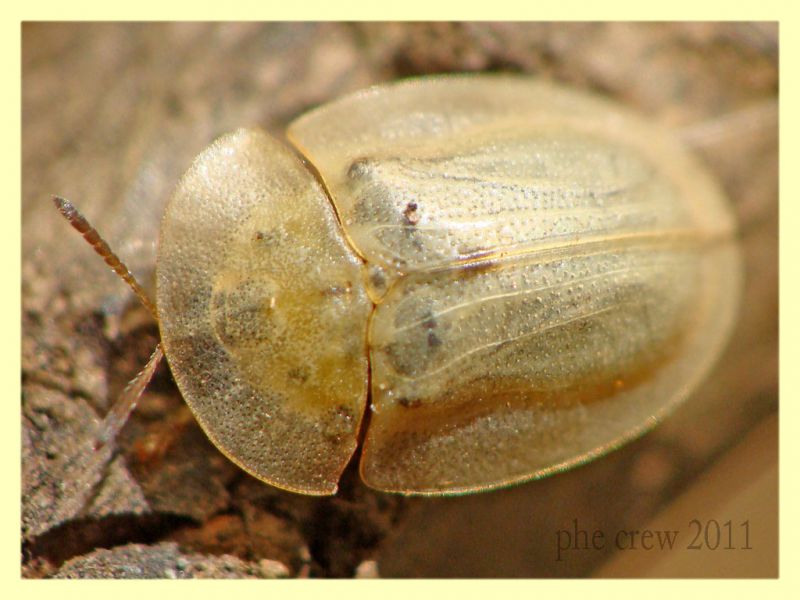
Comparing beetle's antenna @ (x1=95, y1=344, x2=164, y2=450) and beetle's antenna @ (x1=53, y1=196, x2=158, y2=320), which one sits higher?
beetle's antenna @ (x1=53, y1=196, x2=158, y2=320)

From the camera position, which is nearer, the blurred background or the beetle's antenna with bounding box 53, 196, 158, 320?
the beetle's antenna with bounding box 53, 196, 158, 320

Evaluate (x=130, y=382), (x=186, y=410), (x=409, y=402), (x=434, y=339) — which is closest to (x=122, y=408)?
(x=130, y=382)

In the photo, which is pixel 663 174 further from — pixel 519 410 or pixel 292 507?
pixel 292 507

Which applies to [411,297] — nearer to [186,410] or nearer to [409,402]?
[409,402]

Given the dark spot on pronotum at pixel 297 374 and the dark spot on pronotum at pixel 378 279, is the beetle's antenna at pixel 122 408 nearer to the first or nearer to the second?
the dark spot on pronotum at pixel 297 374

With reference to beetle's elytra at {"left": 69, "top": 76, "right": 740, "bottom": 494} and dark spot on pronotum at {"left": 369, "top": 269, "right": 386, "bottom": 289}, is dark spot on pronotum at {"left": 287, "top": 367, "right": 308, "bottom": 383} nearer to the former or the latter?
beetle's elytra at {"left": 69, "top": 76, "right": 740, "bottom": 494}

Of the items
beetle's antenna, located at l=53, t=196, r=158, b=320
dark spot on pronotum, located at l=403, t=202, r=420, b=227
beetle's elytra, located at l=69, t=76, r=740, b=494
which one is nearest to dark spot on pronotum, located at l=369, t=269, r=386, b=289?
beetle's elytra, located at l=69, t=76, r=740, b=494

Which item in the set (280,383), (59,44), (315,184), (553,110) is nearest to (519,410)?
(280,383)
